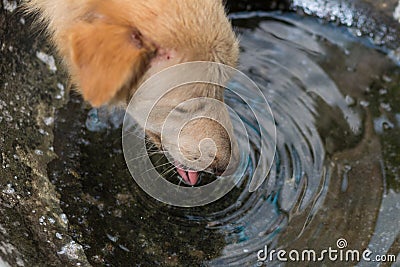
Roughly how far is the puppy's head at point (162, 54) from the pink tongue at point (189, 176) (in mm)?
285

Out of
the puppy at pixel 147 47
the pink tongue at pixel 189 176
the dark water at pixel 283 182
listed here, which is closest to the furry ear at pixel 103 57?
the puppy at pixel 147 47

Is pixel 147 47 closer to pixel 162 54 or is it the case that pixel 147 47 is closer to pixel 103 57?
pixel 162 54

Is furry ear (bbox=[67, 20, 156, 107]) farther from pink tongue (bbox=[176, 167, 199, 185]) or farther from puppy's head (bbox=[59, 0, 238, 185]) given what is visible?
pink tongue (bbox=[176, 167, 199, 185])

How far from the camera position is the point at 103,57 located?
90.5 inches

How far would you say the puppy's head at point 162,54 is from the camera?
7.63 feet

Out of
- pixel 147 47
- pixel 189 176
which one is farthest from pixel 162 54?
pixel 189 176

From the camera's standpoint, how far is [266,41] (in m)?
3.99

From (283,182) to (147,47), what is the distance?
127cm

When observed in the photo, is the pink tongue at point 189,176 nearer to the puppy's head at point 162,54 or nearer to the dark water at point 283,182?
the dark water at point 283,182

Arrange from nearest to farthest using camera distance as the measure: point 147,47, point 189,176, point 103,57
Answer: point 103,57 → point 147,47 → point 189,176

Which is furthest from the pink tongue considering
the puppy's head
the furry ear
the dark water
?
the furry ear

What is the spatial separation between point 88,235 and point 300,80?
1607 mm

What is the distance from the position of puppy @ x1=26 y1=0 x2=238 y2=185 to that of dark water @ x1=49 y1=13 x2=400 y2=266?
520 mm

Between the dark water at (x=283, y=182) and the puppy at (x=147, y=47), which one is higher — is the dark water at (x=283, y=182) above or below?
below
